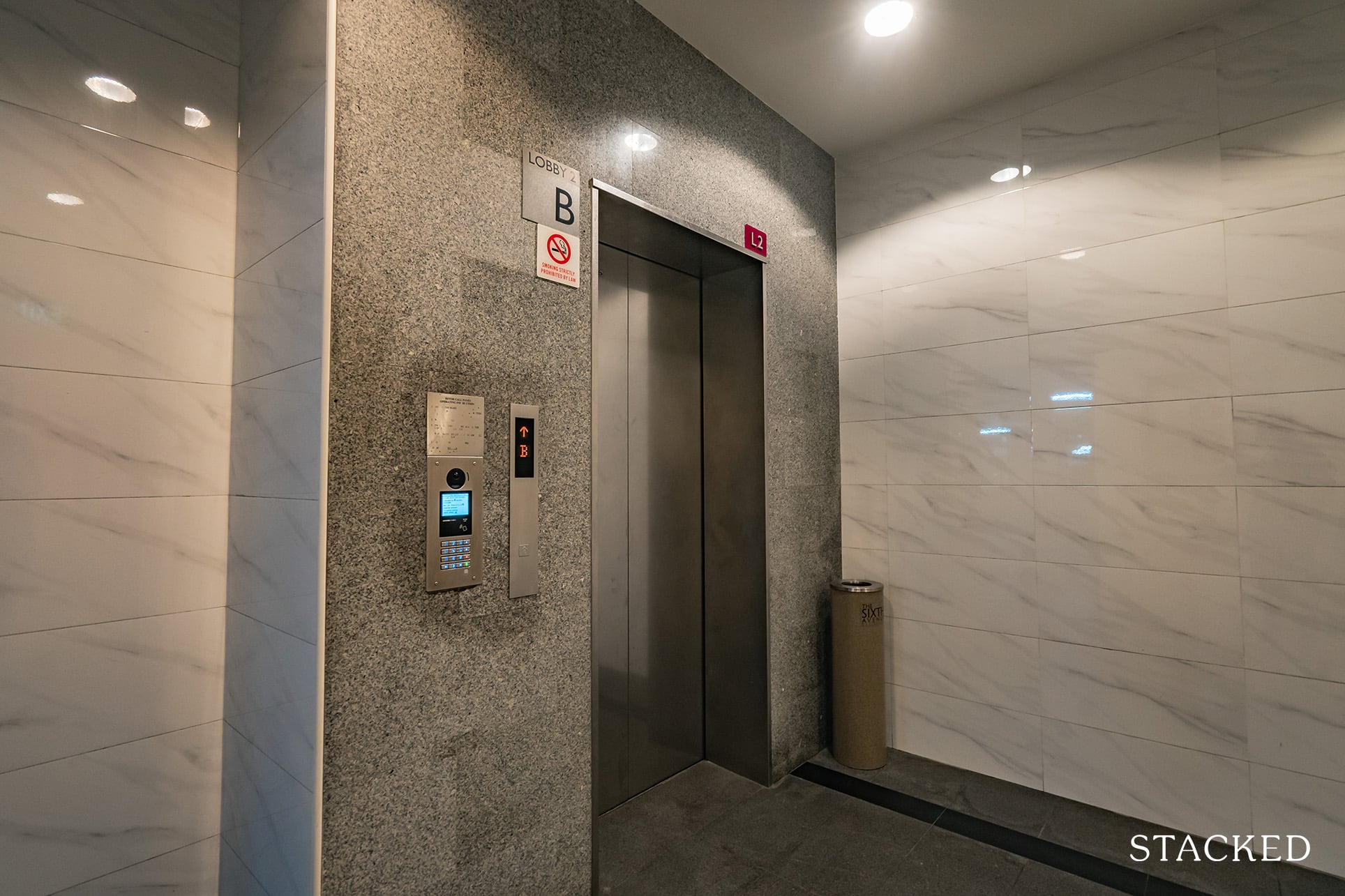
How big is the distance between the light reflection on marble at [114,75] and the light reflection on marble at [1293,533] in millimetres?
3611

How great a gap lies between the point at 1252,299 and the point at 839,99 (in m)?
1.83

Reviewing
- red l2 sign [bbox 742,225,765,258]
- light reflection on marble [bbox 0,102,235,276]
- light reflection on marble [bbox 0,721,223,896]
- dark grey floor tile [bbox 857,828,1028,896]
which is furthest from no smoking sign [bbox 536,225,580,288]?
dark grey floor tile [bbox 857,828,1028,896]

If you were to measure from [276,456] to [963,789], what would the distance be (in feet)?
9.63

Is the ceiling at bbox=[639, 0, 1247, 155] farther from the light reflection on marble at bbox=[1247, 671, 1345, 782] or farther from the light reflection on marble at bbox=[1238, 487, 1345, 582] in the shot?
the light reflection on marble at bbox=[1247, 671, 1345, 782]

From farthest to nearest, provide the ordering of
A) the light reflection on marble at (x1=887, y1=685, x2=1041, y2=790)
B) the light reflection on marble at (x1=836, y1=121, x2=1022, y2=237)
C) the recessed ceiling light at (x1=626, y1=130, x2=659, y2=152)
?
the light reflection on marble at (x1=836, y1=121, x2=1022, y2=237)
the light reflection on marble at (x1=887, y1=685, x2=1041, y2=790)
the recessed ceiling light at (x1=626, y1=130, x2=659, y2=152)

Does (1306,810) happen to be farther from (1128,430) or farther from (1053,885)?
(1128,430)

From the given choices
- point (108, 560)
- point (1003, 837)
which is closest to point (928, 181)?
point (1003, 837)

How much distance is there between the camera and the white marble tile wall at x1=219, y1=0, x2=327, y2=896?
4.81ft

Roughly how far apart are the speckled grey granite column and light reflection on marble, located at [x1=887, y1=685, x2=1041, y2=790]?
1.84 metres

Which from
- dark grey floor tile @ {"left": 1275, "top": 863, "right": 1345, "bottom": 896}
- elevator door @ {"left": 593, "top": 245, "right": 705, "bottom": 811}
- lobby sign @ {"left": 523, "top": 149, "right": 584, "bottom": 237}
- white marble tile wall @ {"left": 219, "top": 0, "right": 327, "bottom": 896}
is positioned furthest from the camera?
elevator door @ {"left": 593, "top": 245, "right": 705, "bottom": 811}

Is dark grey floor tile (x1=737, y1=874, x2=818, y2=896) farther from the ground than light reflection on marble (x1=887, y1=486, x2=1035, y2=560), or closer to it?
closer to it

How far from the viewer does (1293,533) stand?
225 centimetres

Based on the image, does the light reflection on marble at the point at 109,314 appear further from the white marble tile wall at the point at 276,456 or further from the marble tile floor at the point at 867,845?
the marble tile floor at the point at 867,845

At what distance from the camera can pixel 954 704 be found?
300 centimetres
